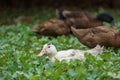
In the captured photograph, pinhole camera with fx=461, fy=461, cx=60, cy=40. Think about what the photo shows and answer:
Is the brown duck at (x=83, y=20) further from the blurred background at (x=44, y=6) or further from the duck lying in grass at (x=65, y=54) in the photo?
the blurred background at (x=44, y=6)

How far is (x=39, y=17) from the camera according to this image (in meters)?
17.5

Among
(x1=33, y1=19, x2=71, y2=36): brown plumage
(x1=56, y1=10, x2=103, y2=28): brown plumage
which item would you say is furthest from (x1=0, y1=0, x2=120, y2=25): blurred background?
(x1=33, y1=19, x2=71, y2=36): brown plumage

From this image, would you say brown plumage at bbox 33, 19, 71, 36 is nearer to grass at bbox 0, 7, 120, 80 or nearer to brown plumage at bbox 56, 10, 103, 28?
brown plumage at bbox 56, 10, 103, 28

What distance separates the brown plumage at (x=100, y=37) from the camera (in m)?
8.72

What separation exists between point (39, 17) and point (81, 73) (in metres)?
11.1

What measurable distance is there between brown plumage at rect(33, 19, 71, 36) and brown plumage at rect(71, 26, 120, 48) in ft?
Answer: 8.12

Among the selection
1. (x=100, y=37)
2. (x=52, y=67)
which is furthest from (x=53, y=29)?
(x=52, y=67)

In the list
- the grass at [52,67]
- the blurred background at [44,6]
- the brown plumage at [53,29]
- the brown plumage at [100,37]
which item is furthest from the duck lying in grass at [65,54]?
the blurred background at [44,6]

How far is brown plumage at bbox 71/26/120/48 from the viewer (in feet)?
28.6

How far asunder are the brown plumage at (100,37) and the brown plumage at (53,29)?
248cm

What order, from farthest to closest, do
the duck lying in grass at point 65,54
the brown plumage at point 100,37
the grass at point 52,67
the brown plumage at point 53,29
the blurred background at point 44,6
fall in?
the blurred background at point 44,6 < the brown plumage at point 53,29 < the brown plumage at point 100,37 < the duck lying in grass at point 65,54 < the grass at point 52,67

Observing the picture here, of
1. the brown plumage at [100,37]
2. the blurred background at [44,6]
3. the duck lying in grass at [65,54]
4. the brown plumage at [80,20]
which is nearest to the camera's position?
the duck lying in grass at [65,54]

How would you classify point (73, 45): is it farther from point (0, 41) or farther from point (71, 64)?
point (71, 64)

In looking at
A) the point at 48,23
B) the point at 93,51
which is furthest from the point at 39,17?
the point at 93,51
